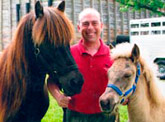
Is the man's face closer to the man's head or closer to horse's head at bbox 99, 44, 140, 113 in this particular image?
the man's head

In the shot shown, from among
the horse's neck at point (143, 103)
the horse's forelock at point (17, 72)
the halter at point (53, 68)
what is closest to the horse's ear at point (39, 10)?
the horse's forelock at point (17, 72)

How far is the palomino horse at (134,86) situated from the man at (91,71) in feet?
0.78

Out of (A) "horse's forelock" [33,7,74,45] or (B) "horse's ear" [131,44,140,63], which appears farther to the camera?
(B) "horse's ear" [131,44,140,63]

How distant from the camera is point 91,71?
326cm

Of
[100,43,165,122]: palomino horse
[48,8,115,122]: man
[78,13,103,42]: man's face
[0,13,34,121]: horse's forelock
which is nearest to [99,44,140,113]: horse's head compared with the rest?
[100,43,165,122]: palomino horse

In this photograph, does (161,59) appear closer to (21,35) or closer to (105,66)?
(105,66)

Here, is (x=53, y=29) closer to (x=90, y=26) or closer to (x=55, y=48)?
(x=55, y=48)

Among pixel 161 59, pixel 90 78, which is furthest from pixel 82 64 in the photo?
pixel 161 59

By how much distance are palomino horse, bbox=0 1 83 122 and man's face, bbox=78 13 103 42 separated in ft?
1.42

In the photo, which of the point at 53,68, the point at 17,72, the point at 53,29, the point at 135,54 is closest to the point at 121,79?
the point at 135,54

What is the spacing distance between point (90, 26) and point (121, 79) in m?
0.78

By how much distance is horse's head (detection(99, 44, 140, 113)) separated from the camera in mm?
2807

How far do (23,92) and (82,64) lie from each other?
82cm

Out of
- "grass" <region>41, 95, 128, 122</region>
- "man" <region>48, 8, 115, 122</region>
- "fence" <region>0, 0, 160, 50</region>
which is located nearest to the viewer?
"man" <region>48, 8, 115, 122</region>
